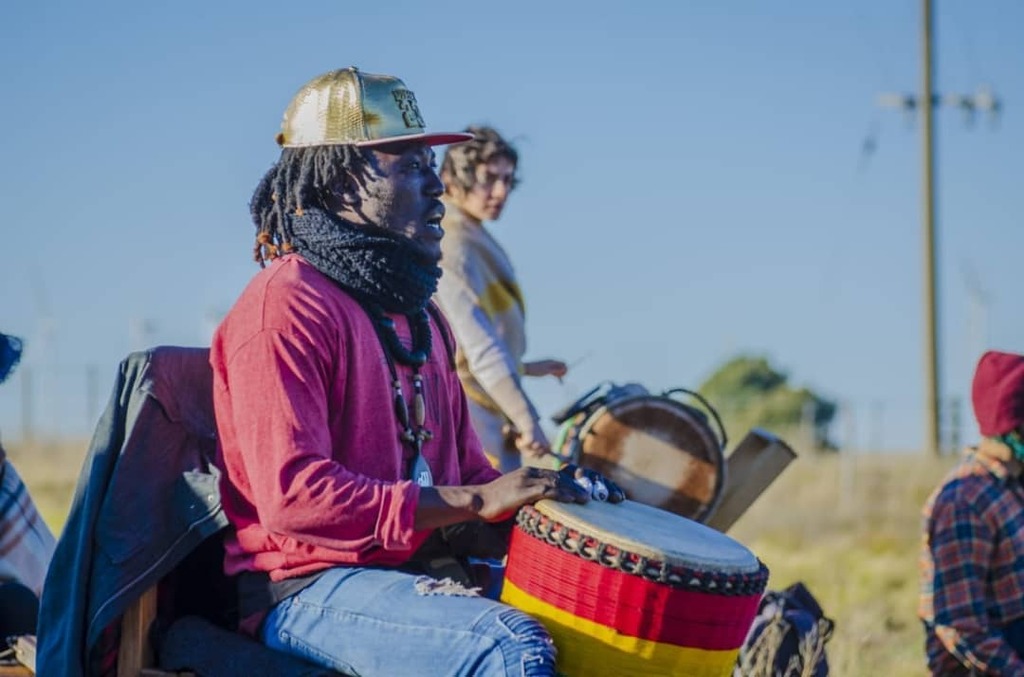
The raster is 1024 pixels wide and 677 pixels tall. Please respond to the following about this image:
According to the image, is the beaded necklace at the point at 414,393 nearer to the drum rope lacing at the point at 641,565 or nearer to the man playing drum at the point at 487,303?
the drum rope lacing at the point at 641,565

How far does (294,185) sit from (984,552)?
3.12 metres

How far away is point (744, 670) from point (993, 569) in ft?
3.69

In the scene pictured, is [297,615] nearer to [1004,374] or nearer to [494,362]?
[494,362]

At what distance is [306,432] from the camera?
4332 mm

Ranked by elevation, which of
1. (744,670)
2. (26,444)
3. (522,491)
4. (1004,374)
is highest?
(522,491)

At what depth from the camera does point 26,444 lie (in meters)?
27.5

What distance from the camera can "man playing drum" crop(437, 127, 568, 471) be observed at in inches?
274

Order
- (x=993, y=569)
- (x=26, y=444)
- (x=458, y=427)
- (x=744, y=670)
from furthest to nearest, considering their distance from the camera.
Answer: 1. (x=26, y=444)
2. (x=993, y=569)
3. (x=744, y=670)
4. (x=458, y=427)

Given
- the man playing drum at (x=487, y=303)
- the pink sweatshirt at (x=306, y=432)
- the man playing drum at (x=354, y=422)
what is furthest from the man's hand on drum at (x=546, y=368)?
the pink sweatshirt at (x=306, y=432)

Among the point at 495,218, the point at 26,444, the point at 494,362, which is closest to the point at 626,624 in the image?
the point at 494,362

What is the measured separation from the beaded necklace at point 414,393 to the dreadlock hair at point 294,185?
34 centimetres

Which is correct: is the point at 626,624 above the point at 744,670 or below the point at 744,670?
above

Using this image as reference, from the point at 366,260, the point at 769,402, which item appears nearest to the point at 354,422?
the point at 366,260

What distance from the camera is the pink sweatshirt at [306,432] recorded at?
14.1 ft
